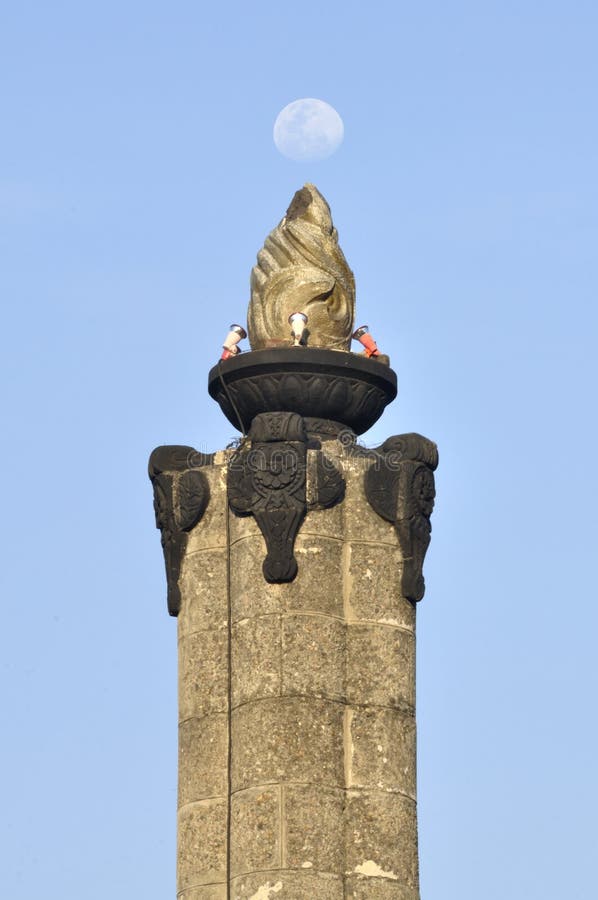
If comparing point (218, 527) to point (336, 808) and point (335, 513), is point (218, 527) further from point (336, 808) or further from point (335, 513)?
point (336, 808)

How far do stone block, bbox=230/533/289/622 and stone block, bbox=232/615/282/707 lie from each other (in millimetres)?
110

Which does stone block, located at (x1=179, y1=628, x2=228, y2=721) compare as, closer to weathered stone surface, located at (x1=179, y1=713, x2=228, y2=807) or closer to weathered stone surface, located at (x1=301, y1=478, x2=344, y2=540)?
weathered stone surface, located at (x1=179, y1=713, x2=228, y2=807)

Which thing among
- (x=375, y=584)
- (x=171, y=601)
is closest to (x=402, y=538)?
(x=375, y=584)

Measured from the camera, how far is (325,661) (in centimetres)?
A: 2770

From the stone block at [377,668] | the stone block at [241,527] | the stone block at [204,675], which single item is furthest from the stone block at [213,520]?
the stone block at [377,668]

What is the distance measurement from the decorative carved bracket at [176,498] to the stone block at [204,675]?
65 centimetres

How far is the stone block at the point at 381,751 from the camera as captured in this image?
2752 centimetres

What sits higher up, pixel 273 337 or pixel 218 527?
pixel 273 337

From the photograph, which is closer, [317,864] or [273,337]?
[317,864]

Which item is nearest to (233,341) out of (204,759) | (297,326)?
(297,326)

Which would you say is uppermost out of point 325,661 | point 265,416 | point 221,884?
point 265,416

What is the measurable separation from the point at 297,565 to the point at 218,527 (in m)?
1.15

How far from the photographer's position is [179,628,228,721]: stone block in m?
28.0

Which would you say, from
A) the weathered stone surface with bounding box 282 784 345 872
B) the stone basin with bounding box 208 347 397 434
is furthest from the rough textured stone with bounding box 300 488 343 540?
the weathered stone surface with bounding box 282 784 345 872
